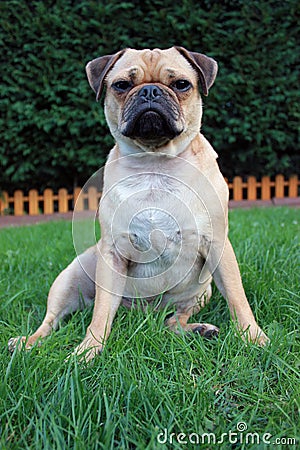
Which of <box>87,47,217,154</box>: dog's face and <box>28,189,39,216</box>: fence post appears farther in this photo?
<box>28,189,39,216</box>: fence post

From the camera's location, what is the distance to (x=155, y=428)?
1.42m

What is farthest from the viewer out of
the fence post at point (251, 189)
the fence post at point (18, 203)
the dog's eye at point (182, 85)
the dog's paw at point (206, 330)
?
the fence post at point (251, 189)

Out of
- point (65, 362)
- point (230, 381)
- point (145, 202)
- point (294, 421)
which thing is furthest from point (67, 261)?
point (294, 421)

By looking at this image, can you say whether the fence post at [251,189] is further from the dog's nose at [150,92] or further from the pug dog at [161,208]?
the dog's nose at [150,92]

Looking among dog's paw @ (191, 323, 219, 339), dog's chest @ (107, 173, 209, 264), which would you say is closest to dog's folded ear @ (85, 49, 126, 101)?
dog's chest @ (107, 173, 209, 264)

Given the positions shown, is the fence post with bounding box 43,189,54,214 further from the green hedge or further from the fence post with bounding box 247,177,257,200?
the fence post with bounding box 247,177,257,200

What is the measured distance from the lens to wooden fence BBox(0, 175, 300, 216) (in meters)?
7.40

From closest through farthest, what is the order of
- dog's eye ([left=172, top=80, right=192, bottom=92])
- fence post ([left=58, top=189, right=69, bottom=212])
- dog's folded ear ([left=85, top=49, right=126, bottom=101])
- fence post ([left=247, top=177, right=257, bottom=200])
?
dog's eye ([left=172, top=80, right=192, bottom=92]) → dog's folded ear ([left=85, top=49, right=126, bottom=101]) → fence post ([left=58, top=189, right=69, bottom=212]) → fence post ([left=247, top=177, right=257, bottom=200])

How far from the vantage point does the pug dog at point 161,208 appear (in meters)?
2.30

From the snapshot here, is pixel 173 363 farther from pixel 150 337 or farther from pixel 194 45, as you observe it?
pixel 194 45

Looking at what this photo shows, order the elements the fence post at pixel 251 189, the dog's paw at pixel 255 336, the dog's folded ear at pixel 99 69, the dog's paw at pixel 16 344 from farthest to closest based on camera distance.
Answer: the fence post at pixel 251 189 → the dog's folded ear at pixel 99 69 → the dog's paw at pixel 255 336 → the dog's paw at pixel 16 344

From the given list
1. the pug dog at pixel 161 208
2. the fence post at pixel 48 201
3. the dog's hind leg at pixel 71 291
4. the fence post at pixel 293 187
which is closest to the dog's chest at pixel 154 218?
the pug dog at pixel 161 208

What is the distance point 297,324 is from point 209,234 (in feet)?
1.85

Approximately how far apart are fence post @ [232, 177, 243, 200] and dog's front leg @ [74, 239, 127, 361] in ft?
17.9
